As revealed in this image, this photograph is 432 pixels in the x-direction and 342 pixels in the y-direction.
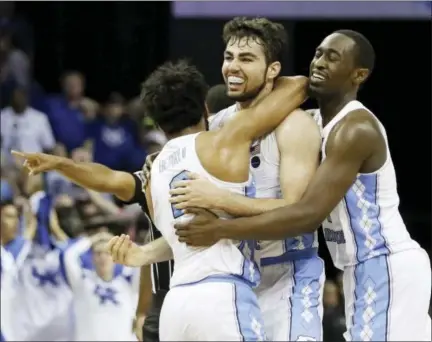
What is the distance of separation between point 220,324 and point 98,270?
559 centimetres

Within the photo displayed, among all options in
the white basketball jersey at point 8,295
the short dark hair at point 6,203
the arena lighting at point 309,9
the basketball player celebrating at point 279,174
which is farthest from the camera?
the arena lighting at point 309,9

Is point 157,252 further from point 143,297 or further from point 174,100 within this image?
point 143,297

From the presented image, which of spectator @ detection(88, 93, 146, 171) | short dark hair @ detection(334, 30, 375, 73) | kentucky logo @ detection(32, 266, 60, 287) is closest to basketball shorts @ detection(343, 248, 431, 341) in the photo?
short dark hair @ detection(334, 30, 375, 73)

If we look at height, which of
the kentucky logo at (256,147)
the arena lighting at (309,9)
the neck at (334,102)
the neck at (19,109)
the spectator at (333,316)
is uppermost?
the arena lighting at (309,9)

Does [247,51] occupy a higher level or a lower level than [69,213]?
higher

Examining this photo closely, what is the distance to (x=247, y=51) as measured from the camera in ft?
16.2

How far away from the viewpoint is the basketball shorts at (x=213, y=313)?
173 inches

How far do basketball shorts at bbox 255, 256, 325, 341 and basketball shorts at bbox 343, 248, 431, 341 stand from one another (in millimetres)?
168

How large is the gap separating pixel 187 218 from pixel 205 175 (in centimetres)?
19

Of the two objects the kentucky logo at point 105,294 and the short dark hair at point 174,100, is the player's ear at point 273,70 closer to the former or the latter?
the short dark hair at point 174,100

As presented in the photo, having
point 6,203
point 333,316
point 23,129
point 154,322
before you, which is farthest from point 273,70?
point 23,129

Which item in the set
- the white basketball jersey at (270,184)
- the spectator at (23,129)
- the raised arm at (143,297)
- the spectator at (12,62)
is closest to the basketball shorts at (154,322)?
the raised arm at (143,297)

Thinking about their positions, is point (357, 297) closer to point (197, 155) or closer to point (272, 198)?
point (272, 198)

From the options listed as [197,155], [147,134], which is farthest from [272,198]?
[147,134]
